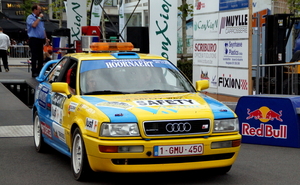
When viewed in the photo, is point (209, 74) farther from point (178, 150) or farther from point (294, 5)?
point (294, 5)

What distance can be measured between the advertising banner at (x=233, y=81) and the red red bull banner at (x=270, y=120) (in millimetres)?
3282

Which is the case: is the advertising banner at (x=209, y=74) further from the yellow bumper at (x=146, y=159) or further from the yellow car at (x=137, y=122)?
the yellow bumper at (x=146, y=159)

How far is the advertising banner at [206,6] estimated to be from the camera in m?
14.4

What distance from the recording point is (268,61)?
1588 cm

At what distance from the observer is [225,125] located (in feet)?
20.9

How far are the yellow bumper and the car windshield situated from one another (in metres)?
1.12

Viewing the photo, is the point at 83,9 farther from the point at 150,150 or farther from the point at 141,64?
the point at 150,150

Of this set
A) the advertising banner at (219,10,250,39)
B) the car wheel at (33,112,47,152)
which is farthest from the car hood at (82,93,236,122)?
the advertising banner at (219,10,250,39)

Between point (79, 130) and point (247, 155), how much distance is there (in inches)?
119

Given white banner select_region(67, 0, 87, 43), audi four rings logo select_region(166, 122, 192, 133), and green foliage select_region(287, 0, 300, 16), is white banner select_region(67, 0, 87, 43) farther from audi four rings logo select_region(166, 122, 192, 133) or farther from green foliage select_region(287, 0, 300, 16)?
green foliage select_region(287, 0, 300, 16)

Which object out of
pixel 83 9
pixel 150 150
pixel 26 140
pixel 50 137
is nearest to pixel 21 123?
pixel 26 140

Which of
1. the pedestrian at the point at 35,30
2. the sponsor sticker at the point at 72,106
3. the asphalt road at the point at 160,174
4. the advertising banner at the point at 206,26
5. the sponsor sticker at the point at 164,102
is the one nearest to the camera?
the sponsor sticker at the point at 164,102

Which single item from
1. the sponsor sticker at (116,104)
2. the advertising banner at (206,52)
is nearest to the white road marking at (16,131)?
the sponsor sticker at (116,104)

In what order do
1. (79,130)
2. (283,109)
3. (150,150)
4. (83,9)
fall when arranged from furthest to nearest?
(83,9), (283,109), (79,130), (150,150)
